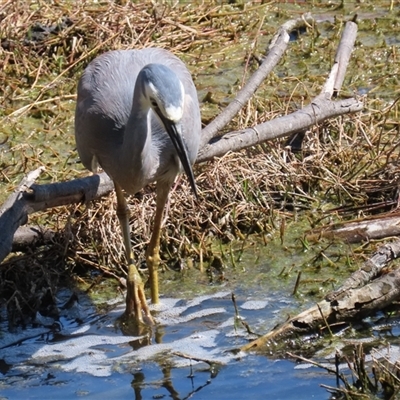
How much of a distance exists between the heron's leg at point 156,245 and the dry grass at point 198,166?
0.25 metres

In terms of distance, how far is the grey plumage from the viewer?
439 centimetres

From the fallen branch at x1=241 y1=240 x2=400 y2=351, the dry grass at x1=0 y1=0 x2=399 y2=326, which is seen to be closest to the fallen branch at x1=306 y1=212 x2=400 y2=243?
the dry grass at x1=0 y1=0 x2=399 y2=326

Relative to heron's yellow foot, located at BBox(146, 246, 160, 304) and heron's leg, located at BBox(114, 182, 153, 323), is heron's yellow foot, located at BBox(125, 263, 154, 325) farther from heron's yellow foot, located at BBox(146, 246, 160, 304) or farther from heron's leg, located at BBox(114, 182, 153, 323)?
heron's yellow foot, located at BBox(146, 246, 160, 304)

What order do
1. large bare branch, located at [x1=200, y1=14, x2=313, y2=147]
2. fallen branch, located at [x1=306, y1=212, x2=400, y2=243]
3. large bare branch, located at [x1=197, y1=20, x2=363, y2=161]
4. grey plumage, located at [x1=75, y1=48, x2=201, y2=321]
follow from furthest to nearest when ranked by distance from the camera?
large bare branch, located at [x1=200, y1=14, x2=313, y2=147] < large bare branch, located at [x1=197, y1=20, x2=363, y2=161] < fallen branch, located at [x1=306, y1=212, x2=400, y2=243] < grey plumage, located at [x1=75, y1=48, x2=201, y2=321]

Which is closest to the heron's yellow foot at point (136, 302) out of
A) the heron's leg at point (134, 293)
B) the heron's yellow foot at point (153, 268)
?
the heron's leg at point (134, 293)

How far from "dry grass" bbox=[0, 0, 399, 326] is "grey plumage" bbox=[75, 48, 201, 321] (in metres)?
0.38

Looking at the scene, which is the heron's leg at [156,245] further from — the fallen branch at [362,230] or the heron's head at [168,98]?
the fallen branch at [362,230]

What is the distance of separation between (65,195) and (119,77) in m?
0.67

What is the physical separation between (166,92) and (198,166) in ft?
5.57

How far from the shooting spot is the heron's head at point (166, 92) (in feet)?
14.1

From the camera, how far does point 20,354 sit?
4.68m

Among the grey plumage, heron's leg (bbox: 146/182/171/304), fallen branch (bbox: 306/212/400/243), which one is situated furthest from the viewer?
fallen branch (bbox: 306/212/400/243)

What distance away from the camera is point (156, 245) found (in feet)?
17.2

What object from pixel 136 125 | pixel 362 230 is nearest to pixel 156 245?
pixel 136 125
